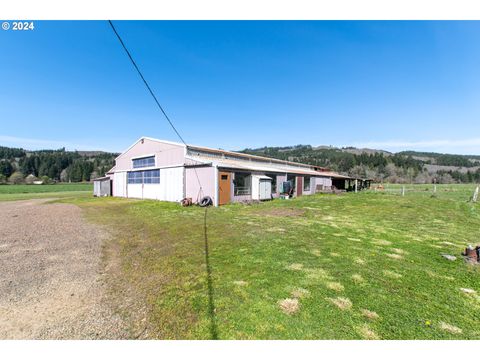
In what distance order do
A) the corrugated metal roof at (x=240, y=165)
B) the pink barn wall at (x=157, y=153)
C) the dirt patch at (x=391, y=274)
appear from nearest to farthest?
the dirt patch at (x=391, y=274) → the corrugated metal roof at (x=240, y=165) → the pink barn wall at (x=157, y=153)

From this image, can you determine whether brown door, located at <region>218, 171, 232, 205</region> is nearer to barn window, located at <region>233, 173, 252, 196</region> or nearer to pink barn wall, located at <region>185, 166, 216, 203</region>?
pink barn wall, located at <region>185, 166, 216, 203</region>

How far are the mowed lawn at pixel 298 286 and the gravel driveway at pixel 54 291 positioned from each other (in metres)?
0.34

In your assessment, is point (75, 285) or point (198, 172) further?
point (198, 172)

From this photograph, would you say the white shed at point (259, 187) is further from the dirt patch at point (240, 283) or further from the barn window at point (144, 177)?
the dirt patch at point (240, 283)

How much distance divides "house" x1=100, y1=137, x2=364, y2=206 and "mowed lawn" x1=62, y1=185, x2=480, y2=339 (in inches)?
379

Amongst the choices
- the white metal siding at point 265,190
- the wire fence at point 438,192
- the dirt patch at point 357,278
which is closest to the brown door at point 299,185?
the white metal siding at point 265,190

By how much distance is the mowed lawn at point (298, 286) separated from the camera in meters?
2.98

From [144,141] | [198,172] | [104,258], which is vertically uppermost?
[144,141]

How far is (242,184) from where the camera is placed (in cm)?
1959

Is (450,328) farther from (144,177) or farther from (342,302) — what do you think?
(144,177)
